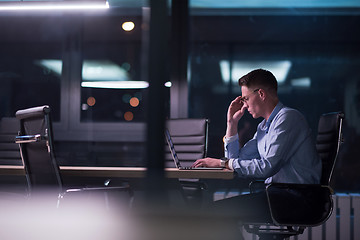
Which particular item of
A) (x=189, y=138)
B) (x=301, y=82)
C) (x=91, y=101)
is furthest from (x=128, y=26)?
(x=301, y=82)

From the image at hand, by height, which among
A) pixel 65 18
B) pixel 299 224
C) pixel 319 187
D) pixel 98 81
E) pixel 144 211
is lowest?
pixel 299 224

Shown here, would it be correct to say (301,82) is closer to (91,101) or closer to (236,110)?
(91,101)

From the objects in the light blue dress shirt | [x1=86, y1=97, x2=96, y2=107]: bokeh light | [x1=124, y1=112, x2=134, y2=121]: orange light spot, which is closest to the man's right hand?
the light blue dress shirt

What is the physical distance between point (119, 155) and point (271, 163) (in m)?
3.00

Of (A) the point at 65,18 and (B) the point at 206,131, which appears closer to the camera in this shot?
(B) the point at 206,131

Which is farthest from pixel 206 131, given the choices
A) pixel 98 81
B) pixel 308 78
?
pixel 308 78

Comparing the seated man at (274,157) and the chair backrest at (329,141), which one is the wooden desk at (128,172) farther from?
the chair backrest at (329,141)

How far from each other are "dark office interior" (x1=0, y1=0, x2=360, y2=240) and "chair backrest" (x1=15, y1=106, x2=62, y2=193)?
1.97 metres

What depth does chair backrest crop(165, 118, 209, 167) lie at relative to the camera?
3727mm

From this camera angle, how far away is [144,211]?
3.09 feet

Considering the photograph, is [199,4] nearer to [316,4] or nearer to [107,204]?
[316,4]

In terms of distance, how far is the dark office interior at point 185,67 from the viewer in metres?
4.90

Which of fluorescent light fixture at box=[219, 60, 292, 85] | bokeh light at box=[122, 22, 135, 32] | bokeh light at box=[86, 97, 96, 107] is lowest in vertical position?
bokeh light at box=[86, 97, 96, 107]

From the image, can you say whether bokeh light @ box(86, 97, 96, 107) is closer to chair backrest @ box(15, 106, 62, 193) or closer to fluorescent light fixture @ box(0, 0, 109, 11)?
fluorescent light fixture @ box(0, 0, 109, 11)
